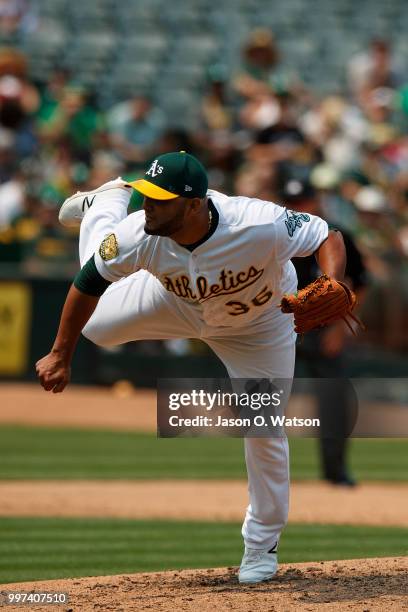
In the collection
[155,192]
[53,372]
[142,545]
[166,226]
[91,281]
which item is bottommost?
[142,545]

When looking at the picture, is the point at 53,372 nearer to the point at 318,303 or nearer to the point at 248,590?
the point at 318,303

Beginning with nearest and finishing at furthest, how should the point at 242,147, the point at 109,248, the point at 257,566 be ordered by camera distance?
the point at 109,248
the point at 257,566
the point at 242,147

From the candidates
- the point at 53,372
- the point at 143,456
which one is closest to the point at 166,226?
the point at 53,372

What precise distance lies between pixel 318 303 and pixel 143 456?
6.55m

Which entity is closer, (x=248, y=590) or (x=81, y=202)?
(x=248, y=590)

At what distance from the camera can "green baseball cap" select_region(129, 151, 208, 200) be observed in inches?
191

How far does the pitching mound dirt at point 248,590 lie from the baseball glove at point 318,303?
3.81 ft

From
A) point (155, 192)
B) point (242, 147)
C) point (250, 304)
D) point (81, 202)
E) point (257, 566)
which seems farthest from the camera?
point (242, 147)

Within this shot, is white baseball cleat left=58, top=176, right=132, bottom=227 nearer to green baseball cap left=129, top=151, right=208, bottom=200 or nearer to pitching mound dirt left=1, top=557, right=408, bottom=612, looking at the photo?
green baseball cap left=129, top=151, right=208, bottom=200

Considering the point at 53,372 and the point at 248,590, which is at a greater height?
the point at 53,372

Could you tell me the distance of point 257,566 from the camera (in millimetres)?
5570

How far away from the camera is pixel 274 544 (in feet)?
18.4

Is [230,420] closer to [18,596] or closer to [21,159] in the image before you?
[18,596]

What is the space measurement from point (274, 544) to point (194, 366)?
27.6ft
